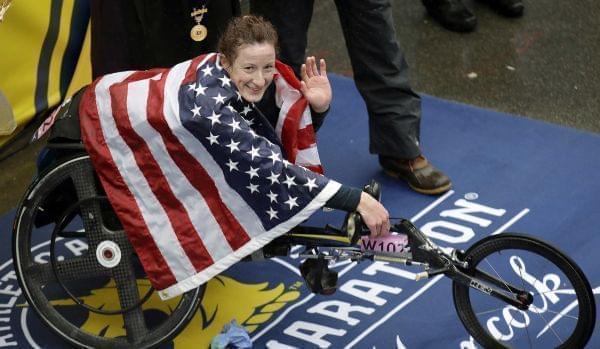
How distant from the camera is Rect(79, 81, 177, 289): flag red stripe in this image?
12.6 feet

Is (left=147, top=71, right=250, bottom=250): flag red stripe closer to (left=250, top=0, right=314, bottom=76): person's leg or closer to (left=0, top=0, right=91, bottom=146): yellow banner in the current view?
(left=250, top=0, right=314, bottom=76): person's leg

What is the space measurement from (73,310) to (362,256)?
4.18 ft

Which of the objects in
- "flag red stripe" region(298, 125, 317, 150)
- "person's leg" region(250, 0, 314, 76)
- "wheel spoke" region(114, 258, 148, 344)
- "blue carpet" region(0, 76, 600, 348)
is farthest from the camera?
"person's leg" region(250, 0, 314, 76)

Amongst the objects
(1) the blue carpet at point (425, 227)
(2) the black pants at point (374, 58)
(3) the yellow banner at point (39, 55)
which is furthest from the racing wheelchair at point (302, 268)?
(3) the yellow banner at point (39, 55)

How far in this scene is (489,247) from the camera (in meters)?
3.71

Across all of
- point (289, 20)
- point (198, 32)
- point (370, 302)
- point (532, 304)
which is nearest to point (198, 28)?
point (198, 32)

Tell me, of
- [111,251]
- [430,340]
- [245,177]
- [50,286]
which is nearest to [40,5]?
[50,286]

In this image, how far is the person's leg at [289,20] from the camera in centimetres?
468

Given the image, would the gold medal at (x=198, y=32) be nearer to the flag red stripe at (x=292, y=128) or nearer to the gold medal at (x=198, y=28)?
the gold medal at (x=198, y=28)

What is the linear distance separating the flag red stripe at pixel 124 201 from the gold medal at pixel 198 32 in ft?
1.96

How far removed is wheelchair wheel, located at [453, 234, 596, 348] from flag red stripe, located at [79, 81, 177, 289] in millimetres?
1027

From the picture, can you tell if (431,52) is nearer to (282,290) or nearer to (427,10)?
(427,10)

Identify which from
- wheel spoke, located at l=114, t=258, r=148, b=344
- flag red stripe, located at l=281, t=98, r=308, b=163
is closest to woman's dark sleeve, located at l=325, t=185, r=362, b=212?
flag red stripe, located at l=281, t=98, r=308, b=163

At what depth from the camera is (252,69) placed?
12.1 ft
